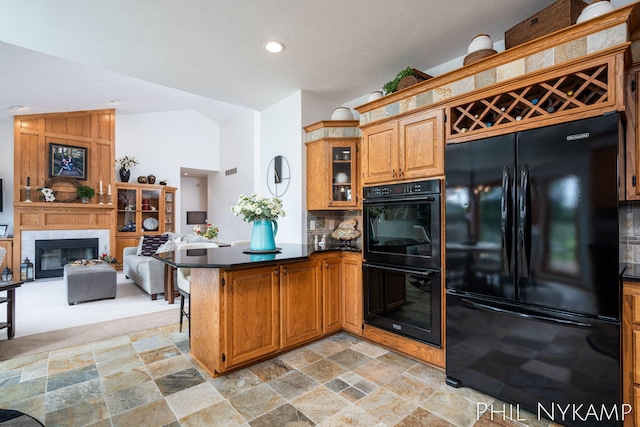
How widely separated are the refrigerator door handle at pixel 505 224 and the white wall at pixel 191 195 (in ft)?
29.5

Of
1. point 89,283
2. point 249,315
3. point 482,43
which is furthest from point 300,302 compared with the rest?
point 89,283

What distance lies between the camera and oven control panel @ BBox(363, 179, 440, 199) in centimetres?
243

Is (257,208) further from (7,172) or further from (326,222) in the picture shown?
(7,172)

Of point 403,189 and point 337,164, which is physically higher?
point 337,164

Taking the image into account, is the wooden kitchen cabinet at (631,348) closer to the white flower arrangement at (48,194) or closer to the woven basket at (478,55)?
the woven basket at (478,55)

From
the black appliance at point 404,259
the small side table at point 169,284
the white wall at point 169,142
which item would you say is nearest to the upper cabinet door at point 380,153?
the black appliance at point 404,259

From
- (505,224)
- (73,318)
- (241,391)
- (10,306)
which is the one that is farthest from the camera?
(73,318)

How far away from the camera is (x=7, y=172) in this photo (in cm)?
624

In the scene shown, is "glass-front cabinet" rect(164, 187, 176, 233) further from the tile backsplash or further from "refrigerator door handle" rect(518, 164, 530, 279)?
"refrigerator door handle" rect(518, 164, 530, 279)

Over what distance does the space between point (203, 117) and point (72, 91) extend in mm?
3360

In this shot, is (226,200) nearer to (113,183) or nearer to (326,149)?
(113,183)

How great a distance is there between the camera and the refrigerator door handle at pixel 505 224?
6.42ft

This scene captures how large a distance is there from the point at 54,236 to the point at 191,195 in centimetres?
389

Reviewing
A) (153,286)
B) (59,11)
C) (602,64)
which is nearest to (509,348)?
(602,64)
